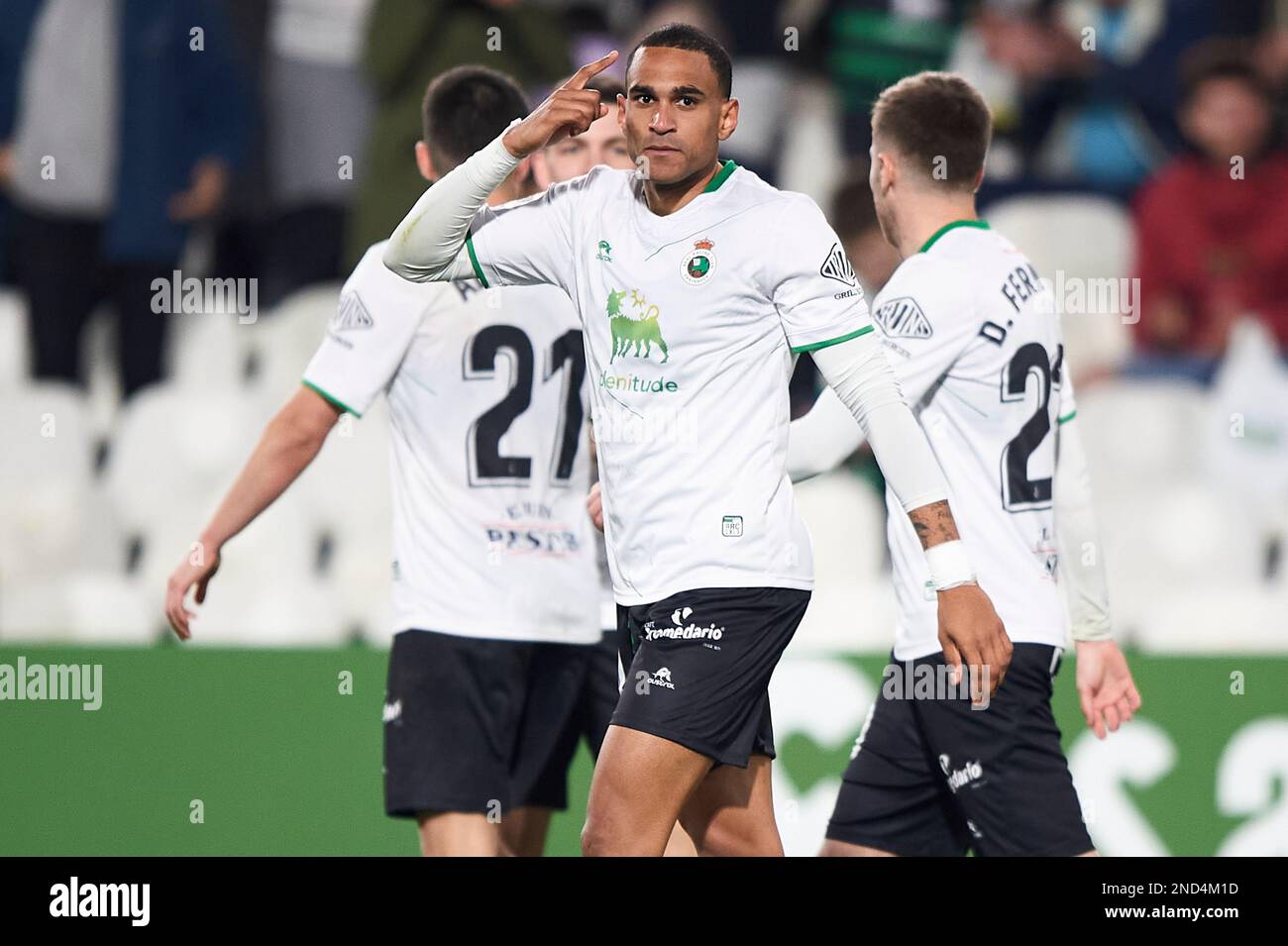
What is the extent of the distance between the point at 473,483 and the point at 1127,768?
2777 mm

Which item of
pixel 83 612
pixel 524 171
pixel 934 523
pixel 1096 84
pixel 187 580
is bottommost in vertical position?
pixel 83 612

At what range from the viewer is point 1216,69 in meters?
8.70

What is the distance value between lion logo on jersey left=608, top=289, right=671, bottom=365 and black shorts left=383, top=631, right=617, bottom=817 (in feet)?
3.79

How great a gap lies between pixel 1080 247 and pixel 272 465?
4967 mm

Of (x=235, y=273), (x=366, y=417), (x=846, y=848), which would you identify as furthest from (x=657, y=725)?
(x=235, y=273)

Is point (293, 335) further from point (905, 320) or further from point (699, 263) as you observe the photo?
point (699, 263)

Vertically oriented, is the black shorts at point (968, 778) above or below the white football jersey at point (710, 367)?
below

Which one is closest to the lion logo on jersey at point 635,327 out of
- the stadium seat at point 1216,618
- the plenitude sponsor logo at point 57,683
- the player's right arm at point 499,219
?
the player's right arm at point 499,219

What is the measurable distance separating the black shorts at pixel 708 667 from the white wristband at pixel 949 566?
41 cm

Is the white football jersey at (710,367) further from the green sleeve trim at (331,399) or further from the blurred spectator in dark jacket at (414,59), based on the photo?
the blurred spectator in dark jacket at (414,59)

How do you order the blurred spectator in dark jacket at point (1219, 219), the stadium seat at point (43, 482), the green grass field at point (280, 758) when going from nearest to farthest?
the green grass field at point (280, 758), the stadium seat at point (43, 482), the blurred spectator in dark jacket at point (1219, 219)
